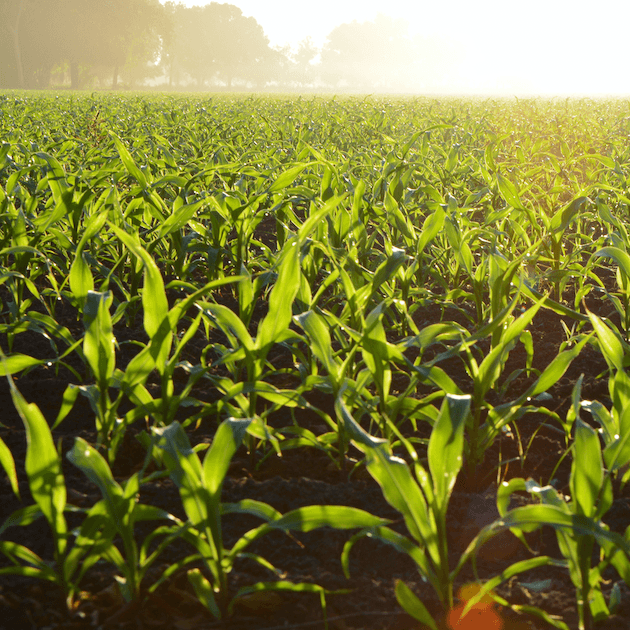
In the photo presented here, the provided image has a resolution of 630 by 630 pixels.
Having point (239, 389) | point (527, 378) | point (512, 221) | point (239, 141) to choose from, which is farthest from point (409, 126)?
point (239, 389)

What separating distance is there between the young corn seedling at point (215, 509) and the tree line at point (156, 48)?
49568 millimetres

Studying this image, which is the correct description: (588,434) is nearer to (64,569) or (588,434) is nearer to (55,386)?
(64,569)

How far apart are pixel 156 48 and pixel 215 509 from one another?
60799 millimetres

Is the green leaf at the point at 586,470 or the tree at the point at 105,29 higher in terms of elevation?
the tree at the point at 105,29

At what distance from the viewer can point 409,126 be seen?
927cm

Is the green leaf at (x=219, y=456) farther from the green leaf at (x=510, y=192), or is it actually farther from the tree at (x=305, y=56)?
the tree at (x=305, y=56)

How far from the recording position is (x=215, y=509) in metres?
0.91

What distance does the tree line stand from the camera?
150 feet

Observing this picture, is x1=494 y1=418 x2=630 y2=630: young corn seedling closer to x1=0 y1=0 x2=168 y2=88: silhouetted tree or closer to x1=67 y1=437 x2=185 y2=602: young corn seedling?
x1=67 y1=437 x2=185 y2=602: young corn seedling

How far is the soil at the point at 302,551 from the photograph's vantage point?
3.18 ft

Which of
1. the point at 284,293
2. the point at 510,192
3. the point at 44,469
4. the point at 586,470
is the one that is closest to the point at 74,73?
the point at 510,192

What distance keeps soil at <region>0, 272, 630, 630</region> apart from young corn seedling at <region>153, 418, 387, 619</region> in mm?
91

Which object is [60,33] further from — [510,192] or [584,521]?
[584,521]

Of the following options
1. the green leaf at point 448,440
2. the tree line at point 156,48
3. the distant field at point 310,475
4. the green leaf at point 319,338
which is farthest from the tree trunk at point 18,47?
the green leaf at point 448,440
